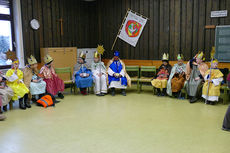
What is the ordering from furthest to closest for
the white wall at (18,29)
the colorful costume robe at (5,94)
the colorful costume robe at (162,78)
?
the white wall at (18,29) < the colorful costume robe at (162,78) < the colorful costume robe at (5,94)

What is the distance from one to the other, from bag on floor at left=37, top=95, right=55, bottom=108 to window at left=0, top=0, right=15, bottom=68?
67.0 inches

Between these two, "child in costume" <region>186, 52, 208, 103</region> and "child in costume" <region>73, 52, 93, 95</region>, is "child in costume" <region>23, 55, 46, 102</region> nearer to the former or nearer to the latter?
"child in costume" <region>73, 52, 93, 95</region>

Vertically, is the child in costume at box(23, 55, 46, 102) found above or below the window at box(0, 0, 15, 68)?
below

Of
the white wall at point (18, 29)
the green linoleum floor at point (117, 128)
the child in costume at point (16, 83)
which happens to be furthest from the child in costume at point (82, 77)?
the white wall at point (18, 29)

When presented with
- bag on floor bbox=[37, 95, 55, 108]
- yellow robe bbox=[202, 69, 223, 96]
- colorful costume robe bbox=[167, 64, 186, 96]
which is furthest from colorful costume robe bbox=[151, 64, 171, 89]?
bag on floor bbox=[37, 95, 55, 108]

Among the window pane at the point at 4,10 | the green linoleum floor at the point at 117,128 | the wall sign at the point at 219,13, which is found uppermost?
the window pane at the point at 4,10

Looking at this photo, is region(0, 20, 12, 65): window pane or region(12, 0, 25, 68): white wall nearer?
region(0, 20, 12, 65): window pane

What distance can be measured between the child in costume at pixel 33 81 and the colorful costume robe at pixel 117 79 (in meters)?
1.86

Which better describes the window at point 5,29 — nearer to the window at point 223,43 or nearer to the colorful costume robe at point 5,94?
the colorful costume robe at point 5,94

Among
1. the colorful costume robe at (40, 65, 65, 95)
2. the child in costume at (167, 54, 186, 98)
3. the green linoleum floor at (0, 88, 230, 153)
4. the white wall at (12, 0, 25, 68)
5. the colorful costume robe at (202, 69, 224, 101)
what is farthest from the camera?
the white wall at (12, 0, 25, 68)

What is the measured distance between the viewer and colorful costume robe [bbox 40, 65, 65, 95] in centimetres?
570

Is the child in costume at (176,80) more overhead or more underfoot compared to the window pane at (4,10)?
more underfoot

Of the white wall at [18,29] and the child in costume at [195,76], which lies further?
the white wall at [18,29]

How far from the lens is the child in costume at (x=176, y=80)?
229 inches
